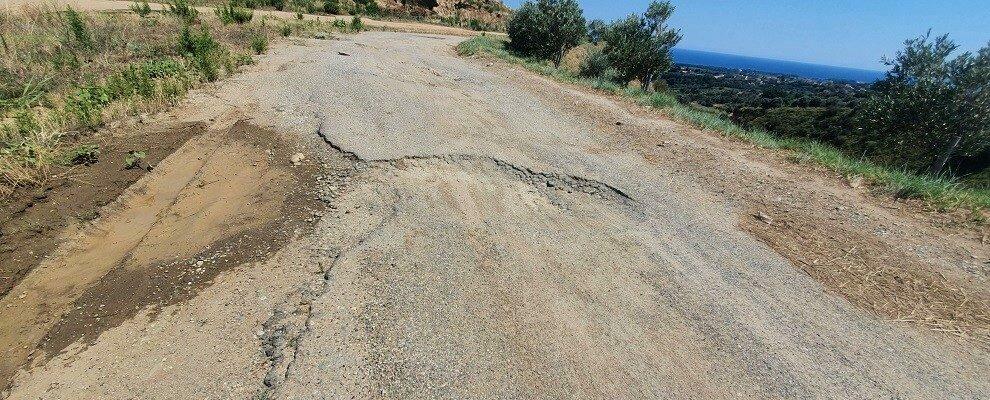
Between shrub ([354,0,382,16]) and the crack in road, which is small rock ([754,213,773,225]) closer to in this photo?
the crack in road

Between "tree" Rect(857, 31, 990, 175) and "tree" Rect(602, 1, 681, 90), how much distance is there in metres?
8.01

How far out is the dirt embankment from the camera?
301cm

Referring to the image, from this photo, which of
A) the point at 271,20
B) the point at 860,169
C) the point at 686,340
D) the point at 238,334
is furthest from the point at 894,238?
the point at 271,20

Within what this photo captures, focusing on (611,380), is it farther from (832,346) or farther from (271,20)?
(271,20)

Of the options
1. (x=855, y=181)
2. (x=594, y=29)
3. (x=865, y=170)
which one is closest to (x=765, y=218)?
(x=855, y=181)

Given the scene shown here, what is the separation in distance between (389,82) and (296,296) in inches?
281

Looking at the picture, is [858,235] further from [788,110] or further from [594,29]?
[788,110]

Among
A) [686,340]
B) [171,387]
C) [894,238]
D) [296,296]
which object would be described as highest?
[894,238]

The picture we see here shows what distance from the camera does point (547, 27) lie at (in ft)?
66.3

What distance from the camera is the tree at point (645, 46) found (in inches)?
776

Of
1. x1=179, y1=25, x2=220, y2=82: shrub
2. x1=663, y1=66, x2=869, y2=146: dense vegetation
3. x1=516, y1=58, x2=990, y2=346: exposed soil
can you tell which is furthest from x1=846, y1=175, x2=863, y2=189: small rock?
x1=663, y1=66, x2=869, y2=146: dense vegetation

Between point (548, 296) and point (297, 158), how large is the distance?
3.71 metres

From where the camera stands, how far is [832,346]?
2.78 metres

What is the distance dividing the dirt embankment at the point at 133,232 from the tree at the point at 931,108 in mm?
17348
